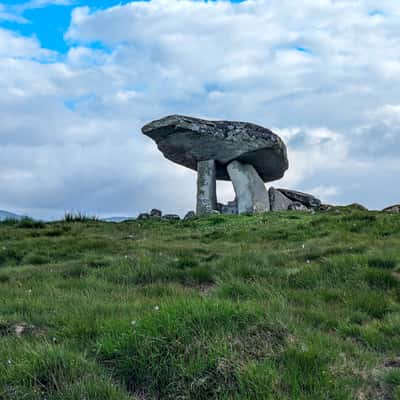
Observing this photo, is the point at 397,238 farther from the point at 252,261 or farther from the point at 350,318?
the point at 350,318

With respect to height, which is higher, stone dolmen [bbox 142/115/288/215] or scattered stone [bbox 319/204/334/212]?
stone dolmen [bbox 142/115/288/215]

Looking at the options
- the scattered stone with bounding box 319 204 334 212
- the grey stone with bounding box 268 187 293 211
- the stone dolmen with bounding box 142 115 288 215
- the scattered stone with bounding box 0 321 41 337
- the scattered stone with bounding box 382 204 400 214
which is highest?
the stone dolmen with bounding box 142 115 288 215

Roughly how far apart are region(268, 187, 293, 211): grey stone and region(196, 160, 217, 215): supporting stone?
7.33 feet

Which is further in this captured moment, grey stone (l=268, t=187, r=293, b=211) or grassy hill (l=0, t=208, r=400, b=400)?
grey stone (l=268, t=187, r=293, b=211)

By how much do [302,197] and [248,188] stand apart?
2.88 metres

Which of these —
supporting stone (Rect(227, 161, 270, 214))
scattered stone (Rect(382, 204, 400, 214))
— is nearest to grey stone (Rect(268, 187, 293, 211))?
supporting stone (Rect(227, 161, 270, 214))

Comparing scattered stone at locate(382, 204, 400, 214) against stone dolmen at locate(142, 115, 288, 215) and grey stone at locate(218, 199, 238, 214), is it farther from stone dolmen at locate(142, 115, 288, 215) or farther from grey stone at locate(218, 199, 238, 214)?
grey stone at locate(218, 199, 238, 214)

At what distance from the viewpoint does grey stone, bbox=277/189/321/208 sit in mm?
21812

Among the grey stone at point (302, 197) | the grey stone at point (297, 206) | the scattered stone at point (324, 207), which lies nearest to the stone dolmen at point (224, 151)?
the grey stone at point (297, 206)

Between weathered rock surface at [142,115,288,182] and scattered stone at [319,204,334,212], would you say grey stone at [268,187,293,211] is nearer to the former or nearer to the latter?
weathered rock surface at [142,115,288,182]

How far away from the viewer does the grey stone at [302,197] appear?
21.8 m

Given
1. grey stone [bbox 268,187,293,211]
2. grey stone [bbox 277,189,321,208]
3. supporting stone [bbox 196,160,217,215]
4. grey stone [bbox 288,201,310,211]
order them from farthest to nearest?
1. grey stone [bbox 277,189,321,208]
2. grey stone [bbox 268,187,293,211]
3. supporting stone [bbox 196,160,217,215]
4. grey stone [bbox 288,201,310,211]

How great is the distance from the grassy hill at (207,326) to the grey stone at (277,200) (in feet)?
41.0

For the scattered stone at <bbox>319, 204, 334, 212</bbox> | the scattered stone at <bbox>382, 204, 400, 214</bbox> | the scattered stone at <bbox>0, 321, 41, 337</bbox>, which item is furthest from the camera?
the scattered stone at <bbox>319, 204, 334, 212</bbox>
